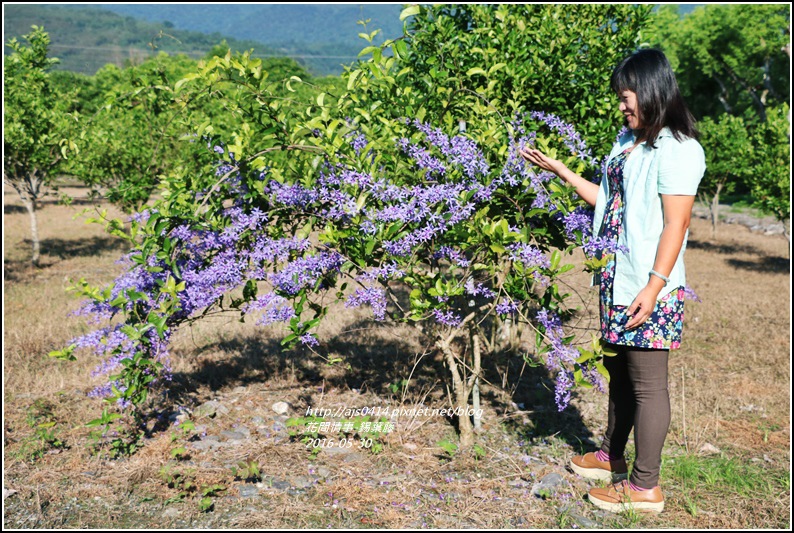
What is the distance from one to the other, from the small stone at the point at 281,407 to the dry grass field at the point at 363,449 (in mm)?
54

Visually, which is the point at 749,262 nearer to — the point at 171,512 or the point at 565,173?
the point at 565,173

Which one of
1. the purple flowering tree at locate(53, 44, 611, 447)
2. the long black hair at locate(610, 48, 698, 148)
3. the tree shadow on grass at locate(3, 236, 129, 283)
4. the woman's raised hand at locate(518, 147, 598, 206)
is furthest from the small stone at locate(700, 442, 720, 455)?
the tree shadow on grass at locate(3, 236, 129, 283)

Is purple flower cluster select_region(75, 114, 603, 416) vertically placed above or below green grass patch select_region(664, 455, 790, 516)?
above

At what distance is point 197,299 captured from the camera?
3770mm

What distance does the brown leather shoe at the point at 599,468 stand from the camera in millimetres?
3718

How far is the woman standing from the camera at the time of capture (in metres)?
2.93

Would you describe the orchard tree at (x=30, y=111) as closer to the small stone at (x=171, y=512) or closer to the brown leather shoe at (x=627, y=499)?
the small stone at (x=171, y=512)

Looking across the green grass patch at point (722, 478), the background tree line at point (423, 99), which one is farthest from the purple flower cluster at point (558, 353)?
the background tree line at point (423, 99)

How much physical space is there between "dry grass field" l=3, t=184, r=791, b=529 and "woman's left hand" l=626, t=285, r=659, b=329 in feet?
2.32

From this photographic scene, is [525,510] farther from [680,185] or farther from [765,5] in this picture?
[765,5]

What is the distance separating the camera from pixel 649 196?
3.03 meters

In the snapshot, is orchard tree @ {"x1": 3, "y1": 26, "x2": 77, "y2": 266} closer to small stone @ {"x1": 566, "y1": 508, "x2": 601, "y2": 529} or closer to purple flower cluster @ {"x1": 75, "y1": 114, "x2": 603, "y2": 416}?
purple flower cluster @ {"x1": 75, "y1": 114, "x2": 603, "y2": 416}

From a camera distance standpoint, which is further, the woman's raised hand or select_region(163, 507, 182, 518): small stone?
the woman's raised hand

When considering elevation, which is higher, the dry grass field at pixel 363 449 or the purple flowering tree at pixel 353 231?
the purple flowering tree at pixel 353 231
